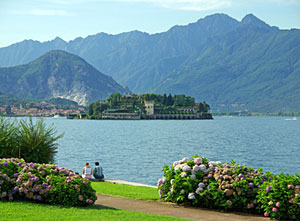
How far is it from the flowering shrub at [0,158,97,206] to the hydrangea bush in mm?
3753

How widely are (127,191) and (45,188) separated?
626 cm

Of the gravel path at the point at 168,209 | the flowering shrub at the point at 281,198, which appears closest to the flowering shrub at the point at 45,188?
the gravel path at the point at 168,209

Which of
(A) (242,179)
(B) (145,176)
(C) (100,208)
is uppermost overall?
(A) (242,179)

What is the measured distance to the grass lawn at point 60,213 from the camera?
14898 mm

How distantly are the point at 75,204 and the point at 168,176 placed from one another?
458 cm

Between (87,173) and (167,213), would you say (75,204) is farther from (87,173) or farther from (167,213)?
(87,173)

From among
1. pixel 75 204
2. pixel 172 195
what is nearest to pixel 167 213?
pixel 172 195

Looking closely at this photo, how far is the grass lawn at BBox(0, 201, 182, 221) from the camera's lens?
14.9 metres

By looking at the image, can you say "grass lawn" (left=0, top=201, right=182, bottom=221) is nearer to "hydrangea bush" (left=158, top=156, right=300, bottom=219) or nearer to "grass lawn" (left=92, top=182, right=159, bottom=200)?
"hydrangea bush" (left=158, top=156, right=300, bottom=219)

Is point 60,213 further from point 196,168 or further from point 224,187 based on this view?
point 224,187

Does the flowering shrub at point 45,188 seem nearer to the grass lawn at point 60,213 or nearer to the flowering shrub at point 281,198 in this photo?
the grass lawn at point 60,213

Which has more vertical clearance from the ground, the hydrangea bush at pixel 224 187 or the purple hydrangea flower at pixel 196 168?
the purple hydrangea flower at pixel 196 168

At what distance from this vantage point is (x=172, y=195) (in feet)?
64.6

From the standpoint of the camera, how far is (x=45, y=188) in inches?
696
